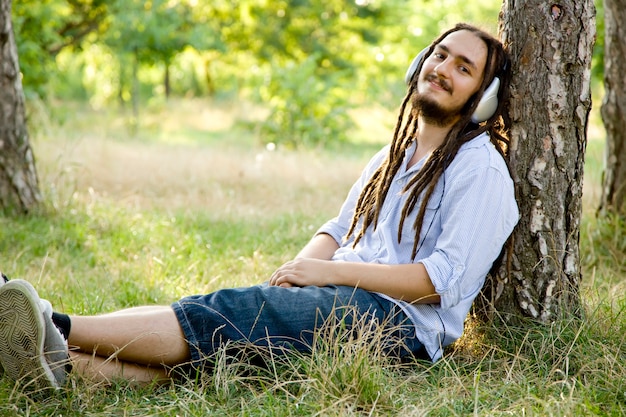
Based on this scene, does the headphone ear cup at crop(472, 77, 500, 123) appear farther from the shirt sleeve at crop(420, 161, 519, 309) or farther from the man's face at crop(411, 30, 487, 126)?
the shirt sleeve at crop(420, 161, 519, 309)

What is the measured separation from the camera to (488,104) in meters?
3.07

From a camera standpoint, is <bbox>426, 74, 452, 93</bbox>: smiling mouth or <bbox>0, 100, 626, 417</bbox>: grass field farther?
<bbox>426, 74, 452, 93</bbox>: smiling mouth

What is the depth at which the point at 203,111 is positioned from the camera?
18.2m

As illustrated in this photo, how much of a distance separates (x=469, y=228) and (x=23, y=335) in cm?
171

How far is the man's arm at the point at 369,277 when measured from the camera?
2.88 meters

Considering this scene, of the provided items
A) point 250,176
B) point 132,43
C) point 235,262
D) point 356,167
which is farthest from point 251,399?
point 132,43

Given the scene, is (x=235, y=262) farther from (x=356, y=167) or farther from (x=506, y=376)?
(x=356, y=167)

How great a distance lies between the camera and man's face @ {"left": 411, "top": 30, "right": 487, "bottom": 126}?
10.2 ft

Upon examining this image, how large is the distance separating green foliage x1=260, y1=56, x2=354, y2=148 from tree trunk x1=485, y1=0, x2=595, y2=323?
7853 millimetres

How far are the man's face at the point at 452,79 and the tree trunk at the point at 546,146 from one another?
0.55 ft

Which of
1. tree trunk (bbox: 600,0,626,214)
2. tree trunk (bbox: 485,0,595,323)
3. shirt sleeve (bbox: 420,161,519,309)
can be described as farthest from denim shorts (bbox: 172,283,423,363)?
tree trunk (bbox: 600,0,626,214)

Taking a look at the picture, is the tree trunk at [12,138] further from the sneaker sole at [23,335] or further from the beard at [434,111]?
the beard at [434,111]

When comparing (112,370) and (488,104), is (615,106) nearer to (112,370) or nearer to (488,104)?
(488,104)

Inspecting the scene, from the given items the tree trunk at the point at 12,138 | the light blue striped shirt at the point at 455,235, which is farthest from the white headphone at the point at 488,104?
the tree trunk at the point at 12,138
